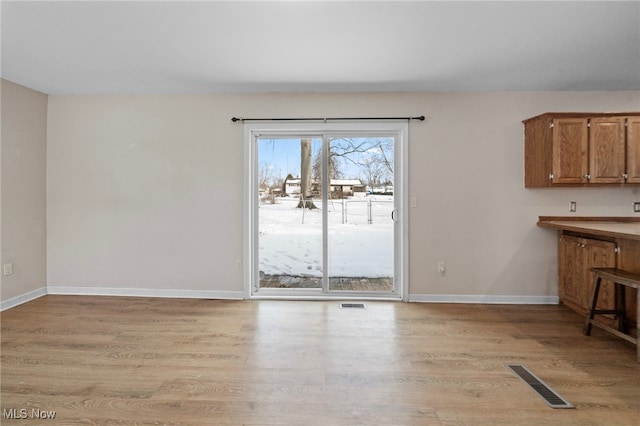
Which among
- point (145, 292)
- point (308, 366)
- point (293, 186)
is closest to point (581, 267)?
point (308, 366)

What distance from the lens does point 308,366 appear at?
88.0 inches

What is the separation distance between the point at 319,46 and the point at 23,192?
146 inches

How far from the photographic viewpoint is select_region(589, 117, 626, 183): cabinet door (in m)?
3.17

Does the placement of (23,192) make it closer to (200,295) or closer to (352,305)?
(200,295)

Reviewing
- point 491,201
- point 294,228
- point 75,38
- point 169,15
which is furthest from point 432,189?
point 75,38

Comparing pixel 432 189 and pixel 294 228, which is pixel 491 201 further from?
pixel 294 228

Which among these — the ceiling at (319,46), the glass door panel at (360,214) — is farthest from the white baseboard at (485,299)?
the ceiling at (319,46)

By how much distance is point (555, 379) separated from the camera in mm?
2068

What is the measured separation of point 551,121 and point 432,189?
1329mm

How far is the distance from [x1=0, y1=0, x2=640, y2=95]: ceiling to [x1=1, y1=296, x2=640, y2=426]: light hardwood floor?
246 centimetres

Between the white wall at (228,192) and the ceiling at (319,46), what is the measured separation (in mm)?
213

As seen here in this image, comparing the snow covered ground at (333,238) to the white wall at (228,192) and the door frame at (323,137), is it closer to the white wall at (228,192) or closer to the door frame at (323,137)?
the door frame at (323,137)

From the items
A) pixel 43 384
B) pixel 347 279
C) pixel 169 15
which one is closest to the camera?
pixel 43 384

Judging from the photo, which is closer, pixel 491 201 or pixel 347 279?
pixel 491 201
